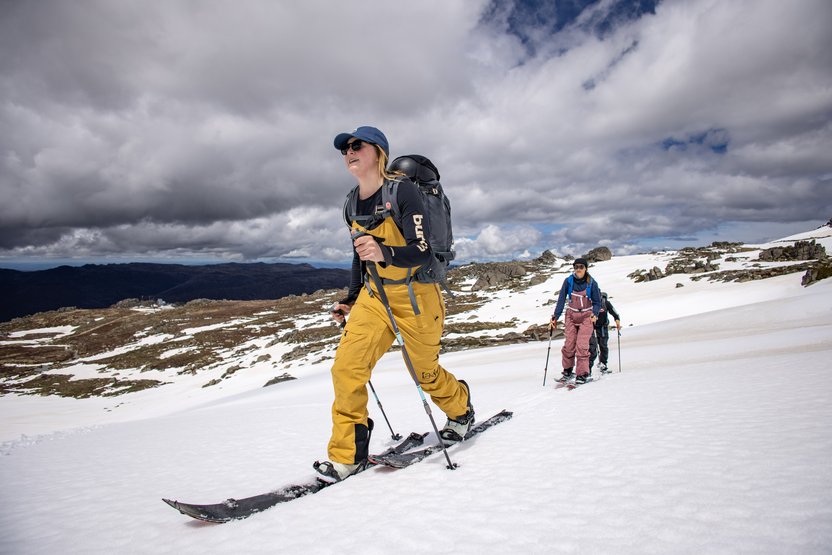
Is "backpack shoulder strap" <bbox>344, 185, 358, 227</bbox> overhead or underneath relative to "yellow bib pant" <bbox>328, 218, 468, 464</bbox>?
overhead

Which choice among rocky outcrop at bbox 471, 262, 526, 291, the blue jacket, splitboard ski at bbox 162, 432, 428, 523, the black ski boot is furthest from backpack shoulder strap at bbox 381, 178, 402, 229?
rocky outcrop at bbox 471, 262, 526, 291

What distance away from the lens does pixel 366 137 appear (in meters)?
3.68

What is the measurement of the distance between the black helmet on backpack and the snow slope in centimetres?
281

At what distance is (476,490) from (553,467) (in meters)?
0.78

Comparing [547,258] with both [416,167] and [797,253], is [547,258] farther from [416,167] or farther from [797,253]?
[416,167]

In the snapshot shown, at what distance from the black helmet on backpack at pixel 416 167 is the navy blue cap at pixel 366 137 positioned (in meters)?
0.17

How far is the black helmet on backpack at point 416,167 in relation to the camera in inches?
152

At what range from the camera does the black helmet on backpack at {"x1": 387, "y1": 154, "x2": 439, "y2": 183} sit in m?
3.87

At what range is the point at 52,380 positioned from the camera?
38125 mm

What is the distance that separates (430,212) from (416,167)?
0.52m

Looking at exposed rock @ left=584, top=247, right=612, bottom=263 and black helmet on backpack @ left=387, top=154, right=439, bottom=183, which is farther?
exposed rock @ left=584, top=247, right=612, bottom=263

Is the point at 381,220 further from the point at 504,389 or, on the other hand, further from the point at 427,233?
the point at 504,389

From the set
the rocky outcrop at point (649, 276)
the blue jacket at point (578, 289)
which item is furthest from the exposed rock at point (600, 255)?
the blue jacket at point (578, 289)

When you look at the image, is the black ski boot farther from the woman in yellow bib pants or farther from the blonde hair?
the blonde hair
